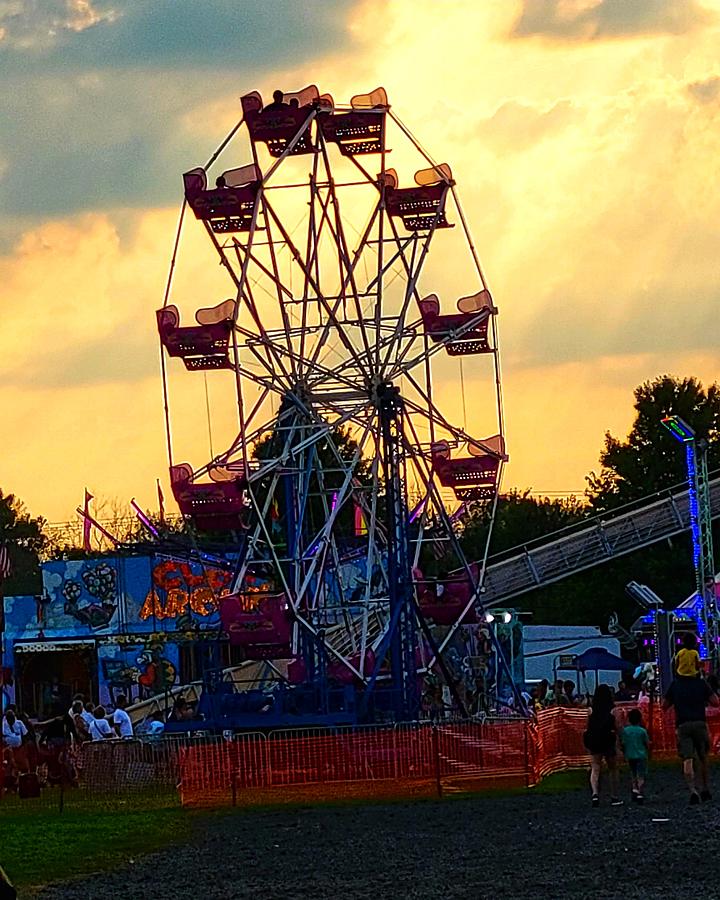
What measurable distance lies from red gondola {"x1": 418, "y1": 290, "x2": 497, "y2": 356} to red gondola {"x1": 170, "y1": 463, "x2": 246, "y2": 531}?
5.62m

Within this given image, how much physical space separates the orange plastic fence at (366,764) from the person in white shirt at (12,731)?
3697 millimetres

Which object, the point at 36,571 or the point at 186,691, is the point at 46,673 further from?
the point at 36,571

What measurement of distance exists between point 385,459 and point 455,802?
14.3m

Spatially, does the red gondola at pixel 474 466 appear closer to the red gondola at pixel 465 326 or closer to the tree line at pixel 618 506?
the red gondola at pixel 465 326

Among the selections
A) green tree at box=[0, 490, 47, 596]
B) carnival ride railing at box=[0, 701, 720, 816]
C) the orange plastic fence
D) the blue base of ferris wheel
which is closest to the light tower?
the blue base of ferris wheel

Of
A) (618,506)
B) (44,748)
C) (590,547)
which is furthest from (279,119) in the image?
(618,506)

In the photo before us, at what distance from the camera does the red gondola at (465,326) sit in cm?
4375

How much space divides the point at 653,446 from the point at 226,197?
5914cm

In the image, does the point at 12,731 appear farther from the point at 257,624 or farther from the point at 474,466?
the point at 474,466

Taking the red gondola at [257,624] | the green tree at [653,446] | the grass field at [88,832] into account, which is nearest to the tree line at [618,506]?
the green tree at [653,446]

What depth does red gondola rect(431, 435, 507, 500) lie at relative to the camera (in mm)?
43906

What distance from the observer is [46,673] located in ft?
217

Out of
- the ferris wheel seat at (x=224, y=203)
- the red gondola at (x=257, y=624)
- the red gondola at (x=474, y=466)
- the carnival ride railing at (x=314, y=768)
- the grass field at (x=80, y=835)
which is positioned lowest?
the grass field at (x=80, y=835)

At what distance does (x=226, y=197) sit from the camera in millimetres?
42000
